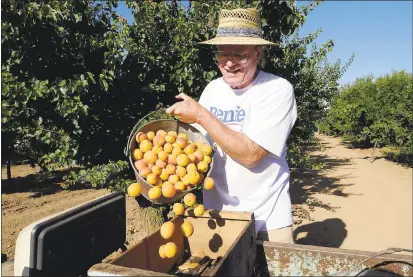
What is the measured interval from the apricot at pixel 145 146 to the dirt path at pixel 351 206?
4.44ft

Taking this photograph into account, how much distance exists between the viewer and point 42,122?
4219 millimetres

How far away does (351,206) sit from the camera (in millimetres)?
8047

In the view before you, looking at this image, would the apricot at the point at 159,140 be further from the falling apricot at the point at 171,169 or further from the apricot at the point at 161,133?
the falling apricot at the point at 171,169

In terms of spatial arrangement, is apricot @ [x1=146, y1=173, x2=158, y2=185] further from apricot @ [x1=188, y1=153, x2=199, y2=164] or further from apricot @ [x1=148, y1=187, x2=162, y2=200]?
apricot @ [x1=188, y1=153, x2=199, y2=164]

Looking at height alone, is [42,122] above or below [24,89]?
below

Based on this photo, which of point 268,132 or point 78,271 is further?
point 268,132

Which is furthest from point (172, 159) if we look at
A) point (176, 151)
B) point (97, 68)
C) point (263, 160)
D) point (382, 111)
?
point (382, 111)

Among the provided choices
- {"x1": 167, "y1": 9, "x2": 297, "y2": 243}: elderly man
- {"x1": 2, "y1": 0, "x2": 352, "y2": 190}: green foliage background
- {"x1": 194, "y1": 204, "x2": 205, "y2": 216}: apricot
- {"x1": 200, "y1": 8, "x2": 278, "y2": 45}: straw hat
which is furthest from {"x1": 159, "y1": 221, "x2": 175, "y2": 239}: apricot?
{"x1": 2, "y1": 0, "x2": 352, "y2": 190}: green foliage background

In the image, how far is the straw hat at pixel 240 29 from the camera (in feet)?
6.96

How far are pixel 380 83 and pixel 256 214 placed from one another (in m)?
17.6

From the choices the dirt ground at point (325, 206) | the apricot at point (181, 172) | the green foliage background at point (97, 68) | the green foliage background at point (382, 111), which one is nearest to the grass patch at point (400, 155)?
the green foliage background at point (382, 111)

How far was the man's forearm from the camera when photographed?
1.90 meters

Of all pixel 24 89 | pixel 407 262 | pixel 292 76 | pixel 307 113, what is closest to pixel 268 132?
pixel 407 262

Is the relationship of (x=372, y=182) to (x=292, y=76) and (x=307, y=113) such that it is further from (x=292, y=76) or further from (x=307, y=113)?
(x=292, y=76)
